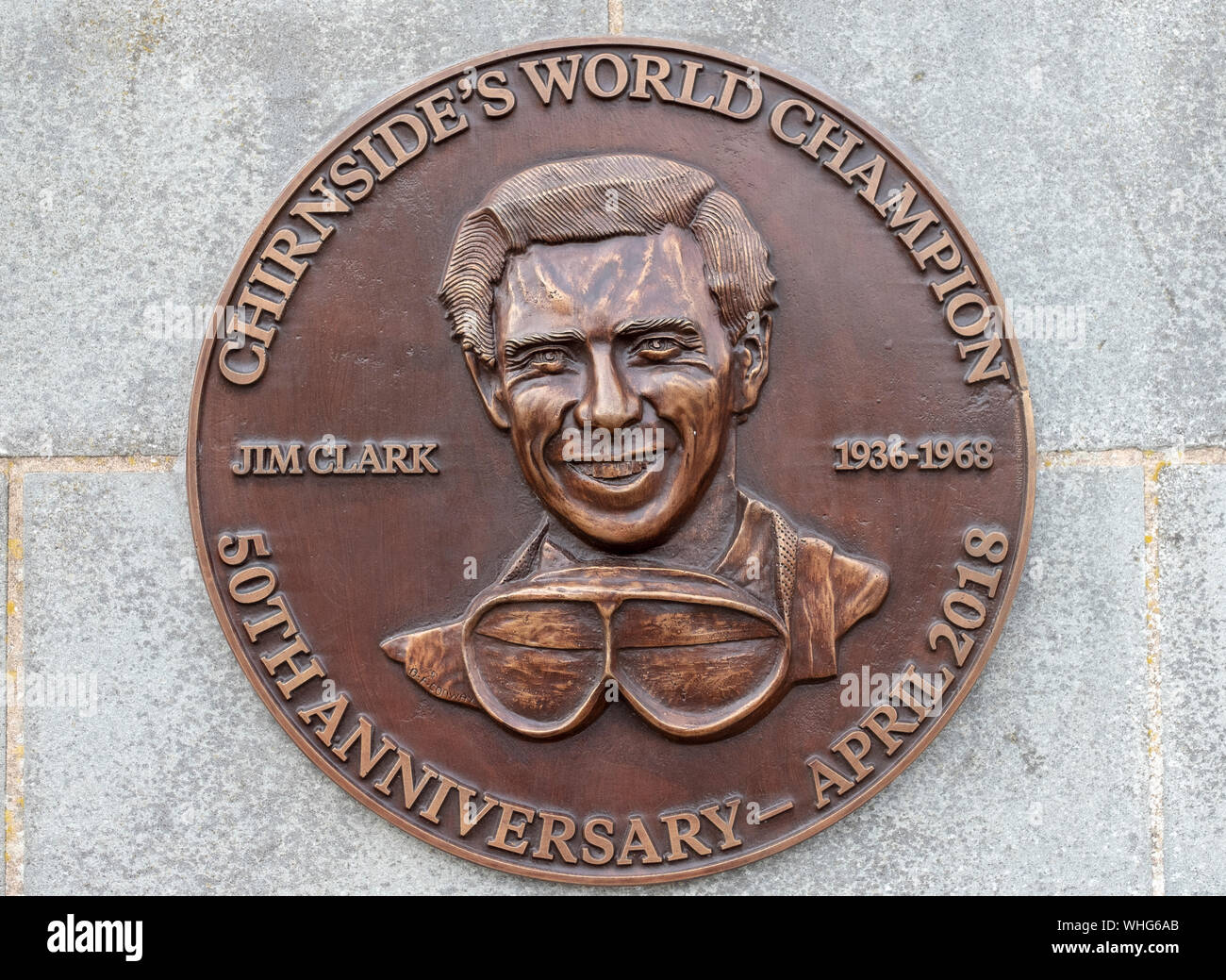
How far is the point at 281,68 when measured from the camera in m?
3.98

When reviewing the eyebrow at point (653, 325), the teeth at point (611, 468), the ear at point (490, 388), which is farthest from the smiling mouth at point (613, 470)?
the eyebrow at point (653, 325)

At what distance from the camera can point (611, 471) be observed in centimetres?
370

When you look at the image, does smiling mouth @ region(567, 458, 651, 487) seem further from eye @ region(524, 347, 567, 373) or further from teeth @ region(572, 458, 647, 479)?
eye @ region(524, 347, 567, 373)

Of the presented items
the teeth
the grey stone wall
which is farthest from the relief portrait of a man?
the grey stone wall

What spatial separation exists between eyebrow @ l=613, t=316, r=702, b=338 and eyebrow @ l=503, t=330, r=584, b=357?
13 cm

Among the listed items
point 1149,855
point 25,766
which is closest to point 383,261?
point 25,766

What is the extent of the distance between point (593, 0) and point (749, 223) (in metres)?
0.93

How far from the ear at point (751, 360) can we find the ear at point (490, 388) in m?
0.75

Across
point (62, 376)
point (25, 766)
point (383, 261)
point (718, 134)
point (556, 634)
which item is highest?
point (718, 134)

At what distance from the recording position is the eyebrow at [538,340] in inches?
145

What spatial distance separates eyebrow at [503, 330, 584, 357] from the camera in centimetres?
368

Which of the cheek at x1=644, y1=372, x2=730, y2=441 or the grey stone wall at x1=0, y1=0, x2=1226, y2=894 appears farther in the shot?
the grey stone wall at x1=0, y1=0, x2=1226, y2=894

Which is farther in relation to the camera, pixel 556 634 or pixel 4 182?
pixel 4 182

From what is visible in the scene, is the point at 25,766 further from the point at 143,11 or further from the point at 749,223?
the point at 749,223
